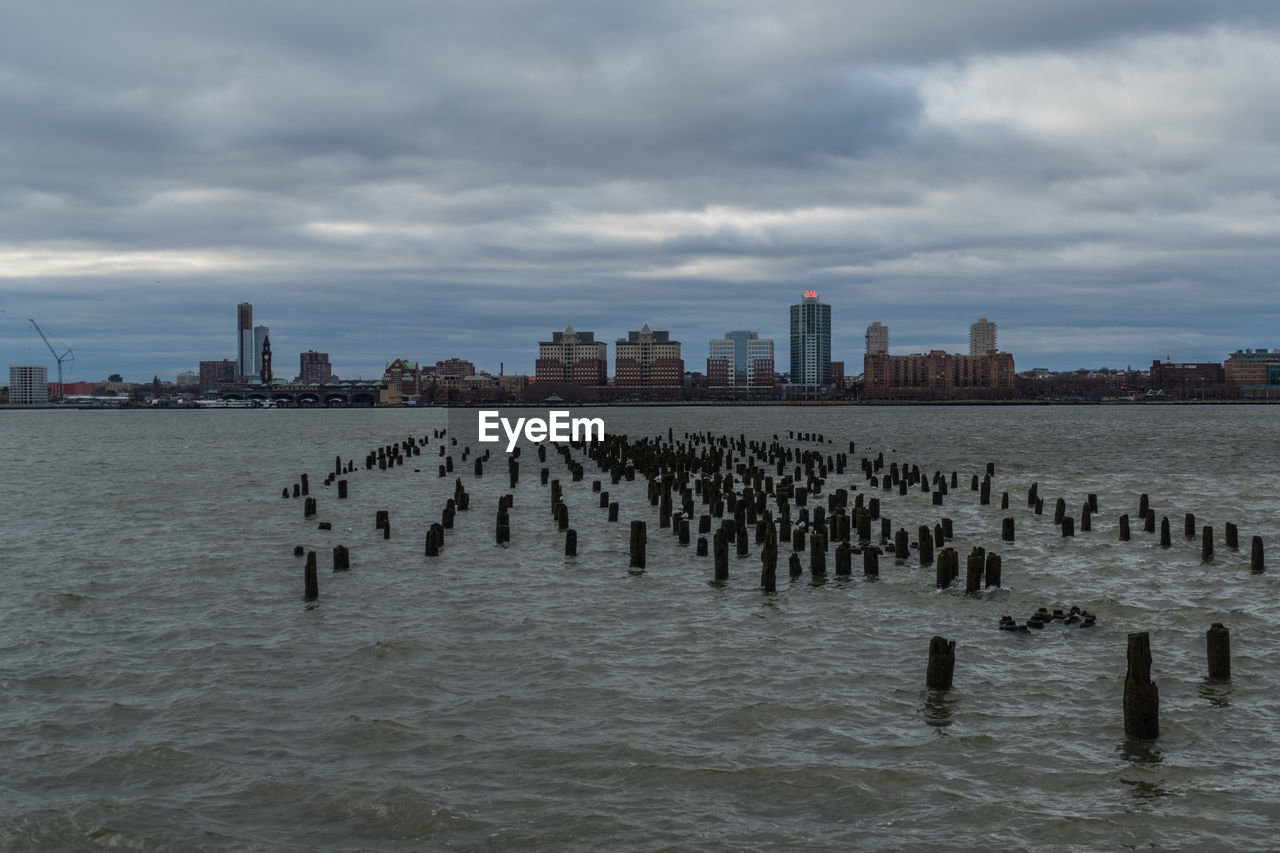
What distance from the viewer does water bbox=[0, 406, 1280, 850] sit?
10523 mm

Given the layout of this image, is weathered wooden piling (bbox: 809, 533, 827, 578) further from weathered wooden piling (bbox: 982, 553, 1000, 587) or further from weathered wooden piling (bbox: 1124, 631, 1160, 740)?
weathered wooden piling (bbox: 1124, 631, 1160, 740)

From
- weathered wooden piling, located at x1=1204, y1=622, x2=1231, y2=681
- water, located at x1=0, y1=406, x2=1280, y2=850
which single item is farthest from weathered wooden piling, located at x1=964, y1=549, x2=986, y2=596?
weathered wooden piling, located at x1=1204, y1=622, x2=1231, y2=681

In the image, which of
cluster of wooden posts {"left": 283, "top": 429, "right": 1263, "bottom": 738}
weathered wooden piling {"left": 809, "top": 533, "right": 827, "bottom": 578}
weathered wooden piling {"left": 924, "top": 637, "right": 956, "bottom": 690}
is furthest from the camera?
weathered wooden piling {"left": 809, "top": 533, "right": 827, "bottom": 578}

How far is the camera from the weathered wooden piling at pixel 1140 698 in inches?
495

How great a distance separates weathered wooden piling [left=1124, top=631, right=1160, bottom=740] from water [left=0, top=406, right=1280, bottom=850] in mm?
251

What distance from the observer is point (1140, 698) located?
41.4ft

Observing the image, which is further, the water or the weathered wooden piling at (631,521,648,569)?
the weathered wooden piling at (631,521,648,569)

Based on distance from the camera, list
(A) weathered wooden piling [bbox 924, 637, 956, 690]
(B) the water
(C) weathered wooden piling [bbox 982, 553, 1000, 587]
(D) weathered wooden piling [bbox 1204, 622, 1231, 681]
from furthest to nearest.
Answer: (C) weathered wooden piling [bbox 982, 553, 1000, 587]
(D) weathered wooden piling [bbox 1204, 622, 1231, 681]
(A) weathered wooden piling [bbox 924, 637, 956, 690]
(B) the water

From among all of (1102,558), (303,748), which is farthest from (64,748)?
(1102,558)

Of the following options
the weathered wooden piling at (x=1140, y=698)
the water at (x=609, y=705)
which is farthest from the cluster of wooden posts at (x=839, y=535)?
the water at (x=609, y=705)

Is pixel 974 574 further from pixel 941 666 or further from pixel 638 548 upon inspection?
pixel 638 548

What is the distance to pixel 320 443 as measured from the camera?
100250mm

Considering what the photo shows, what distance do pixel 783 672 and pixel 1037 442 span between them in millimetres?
80765

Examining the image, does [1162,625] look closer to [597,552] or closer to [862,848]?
[862,848]
